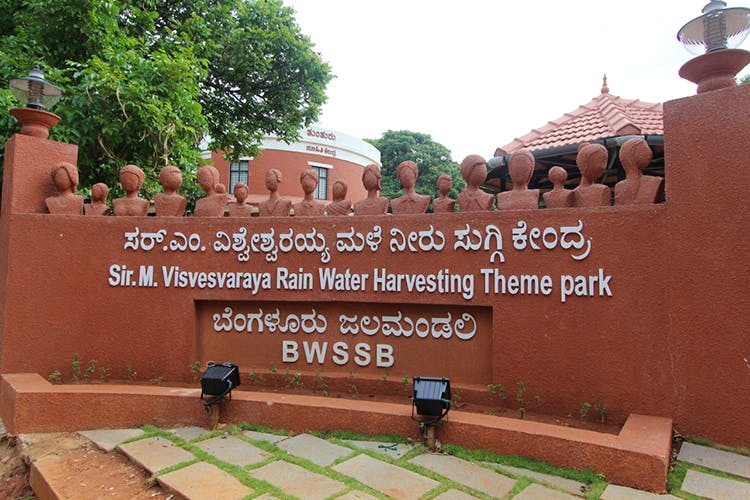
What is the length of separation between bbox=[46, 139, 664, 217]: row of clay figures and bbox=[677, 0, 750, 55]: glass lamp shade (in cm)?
72

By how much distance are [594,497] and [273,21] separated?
37.0 ft

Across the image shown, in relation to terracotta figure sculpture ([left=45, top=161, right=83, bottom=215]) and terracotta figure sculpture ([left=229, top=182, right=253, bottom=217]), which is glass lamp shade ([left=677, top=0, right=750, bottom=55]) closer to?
terracotta figure sculpture ([left=229, top=182, right=253, bottom=217])

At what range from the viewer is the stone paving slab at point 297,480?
94.7 inches

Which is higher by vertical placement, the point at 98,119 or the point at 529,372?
the point at 98,119

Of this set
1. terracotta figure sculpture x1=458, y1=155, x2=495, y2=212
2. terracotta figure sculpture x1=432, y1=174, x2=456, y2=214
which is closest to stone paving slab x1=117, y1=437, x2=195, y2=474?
terracotta figure sculpture x1=432, y1=174, x2=456, y2=214

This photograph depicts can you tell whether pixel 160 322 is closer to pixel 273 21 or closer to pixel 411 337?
pixel 411 337

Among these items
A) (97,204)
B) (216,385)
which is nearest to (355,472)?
(216,385)

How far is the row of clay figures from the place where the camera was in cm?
310

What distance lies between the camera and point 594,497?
2.28 metres

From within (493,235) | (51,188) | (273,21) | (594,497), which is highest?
(273,21)

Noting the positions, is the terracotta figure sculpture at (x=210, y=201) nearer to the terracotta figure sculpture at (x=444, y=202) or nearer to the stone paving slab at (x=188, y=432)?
the stone paving slab at (x=188, y=432)

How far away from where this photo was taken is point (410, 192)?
12.3 feet

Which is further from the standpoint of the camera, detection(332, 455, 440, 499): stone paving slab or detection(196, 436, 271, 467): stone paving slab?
detection(196, 436, 271, 467): stone paving slab

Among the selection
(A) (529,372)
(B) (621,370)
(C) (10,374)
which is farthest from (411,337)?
(C) (10,374)
